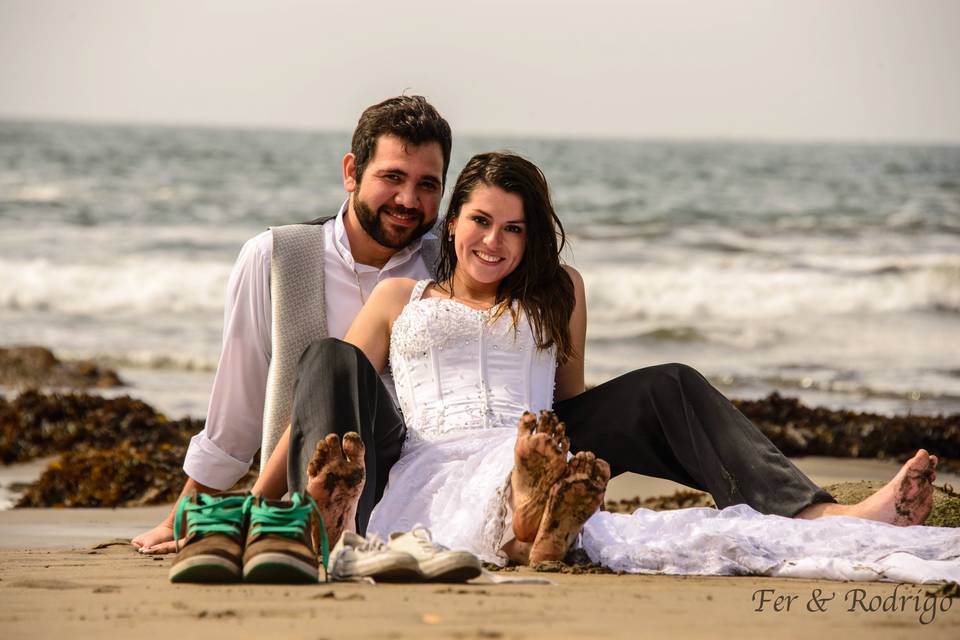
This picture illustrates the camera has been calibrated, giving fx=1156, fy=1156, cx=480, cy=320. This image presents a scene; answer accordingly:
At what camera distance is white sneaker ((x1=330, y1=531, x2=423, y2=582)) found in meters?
3.10

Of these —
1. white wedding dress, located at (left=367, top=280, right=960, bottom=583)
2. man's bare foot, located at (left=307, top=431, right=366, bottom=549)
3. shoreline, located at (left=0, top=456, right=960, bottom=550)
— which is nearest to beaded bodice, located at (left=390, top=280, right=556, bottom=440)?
white wedding dress, located at (left=367, top=280, right=960, bottom=583)

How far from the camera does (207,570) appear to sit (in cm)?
302

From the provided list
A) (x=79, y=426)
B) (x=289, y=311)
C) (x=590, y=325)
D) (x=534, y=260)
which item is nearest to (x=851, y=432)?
(x=534, y=260)

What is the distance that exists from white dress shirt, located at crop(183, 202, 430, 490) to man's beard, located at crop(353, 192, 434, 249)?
17 centimetres

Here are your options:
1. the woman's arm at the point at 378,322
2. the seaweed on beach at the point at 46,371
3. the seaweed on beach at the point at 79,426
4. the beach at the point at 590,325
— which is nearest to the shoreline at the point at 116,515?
the beach at the point at 590,325

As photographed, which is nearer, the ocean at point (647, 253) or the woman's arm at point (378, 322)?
the woman's arm at point (378, 322)

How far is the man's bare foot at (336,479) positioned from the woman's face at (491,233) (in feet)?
3.65

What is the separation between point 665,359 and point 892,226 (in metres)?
7.73

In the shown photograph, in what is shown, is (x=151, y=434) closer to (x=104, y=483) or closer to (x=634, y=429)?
(x=104, y=483)

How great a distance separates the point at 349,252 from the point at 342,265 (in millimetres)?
68

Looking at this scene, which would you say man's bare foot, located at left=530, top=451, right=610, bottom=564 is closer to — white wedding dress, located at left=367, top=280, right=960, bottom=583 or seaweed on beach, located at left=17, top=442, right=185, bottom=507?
white wedding dress, located at left=367, top=280, right=960, bottom=583

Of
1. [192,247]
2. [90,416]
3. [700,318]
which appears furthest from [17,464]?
[192,247]

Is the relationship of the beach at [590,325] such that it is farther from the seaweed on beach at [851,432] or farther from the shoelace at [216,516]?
the shoelace at [216,516]

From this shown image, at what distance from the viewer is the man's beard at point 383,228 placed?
15.6 feet
